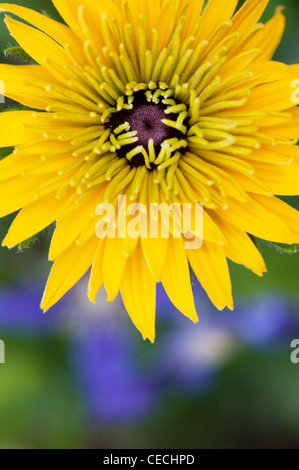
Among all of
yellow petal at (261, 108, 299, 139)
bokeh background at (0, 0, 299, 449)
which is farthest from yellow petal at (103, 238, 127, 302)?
bokeh background at (0, 0, 299, 449)

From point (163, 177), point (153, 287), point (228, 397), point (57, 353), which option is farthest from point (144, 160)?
point (228, 397)

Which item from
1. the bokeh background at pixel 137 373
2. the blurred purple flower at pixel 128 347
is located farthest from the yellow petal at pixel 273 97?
the blurred purple flower at pixel 128 347

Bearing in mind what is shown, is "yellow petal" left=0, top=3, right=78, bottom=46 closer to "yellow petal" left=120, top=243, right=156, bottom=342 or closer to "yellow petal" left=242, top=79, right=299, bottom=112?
"yellow petal" left=242, top=79, right=299, bottom=112

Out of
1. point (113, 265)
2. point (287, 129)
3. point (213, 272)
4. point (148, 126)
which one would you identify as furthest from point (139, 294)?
point (287, 129)

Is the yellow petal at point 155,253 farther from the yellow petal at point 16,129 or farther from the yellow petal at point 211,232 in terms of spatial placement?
the yellow petal at point 16,129

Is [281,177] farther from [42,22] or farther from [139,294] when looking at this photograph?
[42,22]
